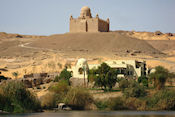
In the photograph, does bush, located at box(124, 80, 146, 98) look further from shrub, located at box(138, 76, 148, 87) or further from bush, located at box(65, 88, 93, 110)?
shrub, located at box(138, 76, 148, 87)

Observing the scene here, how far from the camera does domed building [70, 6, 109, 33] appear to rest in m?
94.8

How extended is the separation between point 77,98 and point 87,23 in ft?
197

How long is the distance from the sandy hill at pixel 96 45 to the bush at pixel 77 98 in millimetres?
44747

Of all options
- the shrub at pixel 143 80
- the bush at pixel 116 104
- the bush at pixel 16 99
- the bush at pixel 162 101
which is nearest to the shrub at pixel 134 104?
the bush at pixel 116 104

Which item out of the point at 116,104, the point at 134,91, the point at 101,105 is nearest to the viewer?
the point at 116,104

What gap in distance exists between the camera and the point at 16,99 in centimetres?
3434

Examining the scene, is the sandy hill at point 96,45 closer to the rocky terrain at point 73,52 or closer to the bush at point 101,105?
the rocky terrain at point 73,52

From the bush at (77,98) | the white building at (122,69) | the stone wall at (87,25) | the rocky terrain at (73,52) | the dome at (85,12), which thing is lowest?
the bush at (77,98)

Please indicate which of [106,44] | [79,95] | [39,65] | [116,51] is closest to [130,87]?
[79,95]

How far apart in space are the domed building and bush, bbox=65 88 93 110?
5756 cm

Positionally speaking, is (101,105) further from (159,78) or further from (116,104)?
(159,78)

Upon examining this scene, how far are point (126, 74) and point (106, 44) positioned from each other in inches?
1582

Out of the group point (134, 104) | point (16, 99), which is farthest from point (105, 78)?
point (16, 99)

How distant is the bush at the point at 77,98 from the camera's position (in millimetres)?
36938
